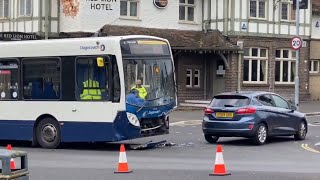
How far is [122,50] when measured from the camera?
55.8 ft

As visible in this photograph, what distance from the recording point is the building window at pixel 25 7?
119ft

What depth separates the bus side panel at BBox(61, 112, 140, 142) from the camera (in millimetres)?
16938

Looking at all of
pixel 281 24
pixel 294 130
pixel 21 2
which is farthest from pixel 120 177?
pixel 281 24

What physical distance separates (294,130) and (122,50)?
21.4 ft

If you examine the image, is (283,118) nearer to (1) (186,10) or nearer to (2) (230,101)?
(2) (230,101)

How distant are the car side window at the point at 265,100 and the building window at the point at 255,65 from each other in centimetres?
1901

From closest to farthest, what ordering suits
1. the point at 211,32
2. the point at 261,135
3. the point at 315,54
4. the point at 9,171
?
the point at 9,171 → the point at 261,135 → the point at 211,32 → the point at 315,54

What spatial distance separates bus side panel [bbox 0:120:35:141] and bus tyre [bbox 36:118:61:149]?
288 millimetres

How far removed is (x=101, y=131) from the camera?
17.2 meters

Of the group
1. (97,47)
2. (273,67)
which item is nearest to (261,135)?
(97,47)

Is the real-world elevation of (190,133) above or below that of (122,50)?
below

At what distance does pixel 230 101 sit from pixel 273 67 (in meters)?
21.0

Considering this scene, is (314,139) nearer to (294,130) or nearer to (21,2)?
(294,130)

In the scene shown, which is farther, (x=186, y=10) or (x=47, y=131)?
(x=186, y=10)
